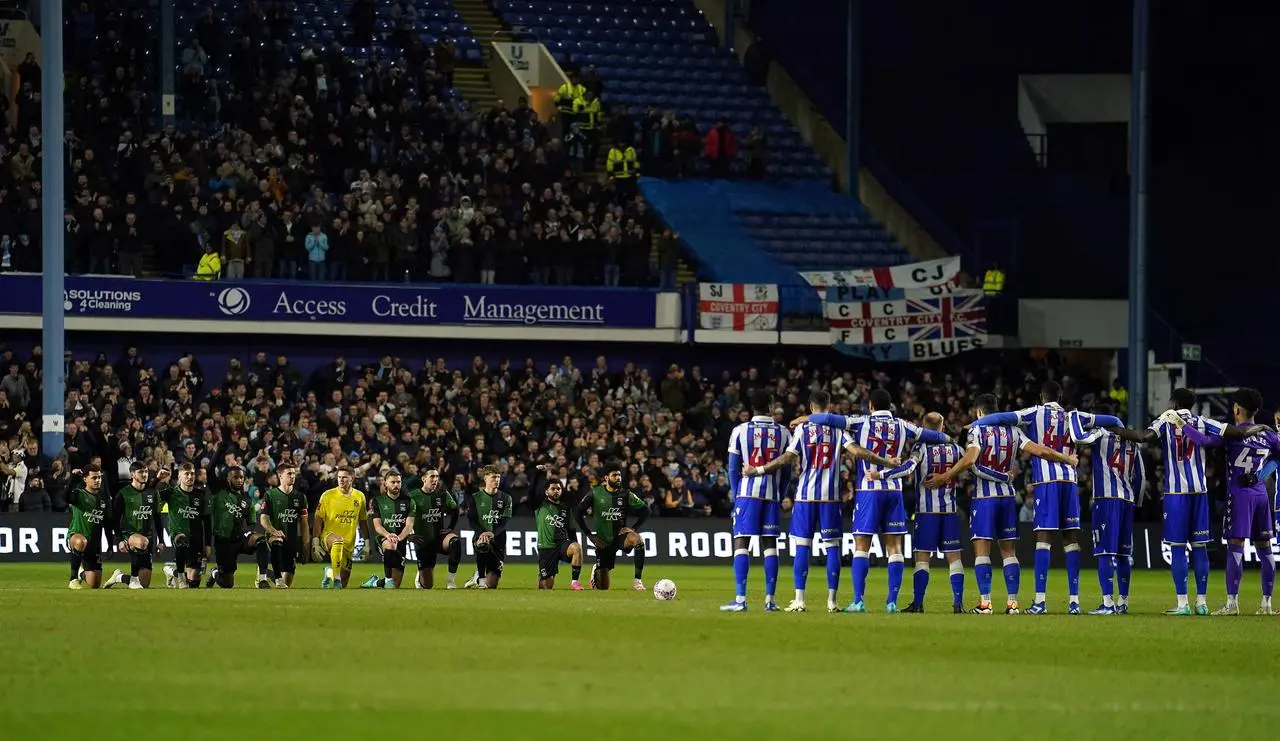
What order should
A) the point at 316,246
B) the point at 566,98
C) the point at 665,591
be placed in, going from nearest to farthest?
the point at 665,591 < the point at 316,246 < the point at 566,98

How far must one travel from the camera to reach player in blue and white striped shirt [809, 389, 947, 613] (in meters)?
22.2

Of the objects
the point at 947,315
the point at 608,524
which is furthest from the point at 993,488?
the point at 947,315

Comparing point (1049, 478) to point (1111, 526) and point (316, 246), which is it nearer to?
point (1111, 526)

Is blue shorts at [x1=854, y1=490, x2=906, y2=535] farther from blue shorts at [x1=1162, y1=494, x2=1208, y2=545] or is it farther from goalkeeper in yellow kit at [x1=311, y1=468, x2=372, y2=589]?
goalkeeper in yellow kit at [x1=311, y1=468, x2=372, y2=589]

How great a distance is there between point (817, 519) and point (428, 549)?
833 centimetres

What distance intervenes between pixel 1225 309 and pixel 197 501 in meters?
28.4

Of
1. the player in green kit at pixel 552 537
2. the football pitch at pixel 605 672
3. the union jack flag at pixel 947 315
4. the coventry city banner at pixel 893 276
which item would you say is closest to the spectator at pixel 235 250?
the coventry city banner at pixel 893 276

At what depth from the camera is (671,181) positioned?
5144 cm

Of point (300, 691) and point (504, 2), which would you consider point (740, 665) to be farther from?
point (504, 2)

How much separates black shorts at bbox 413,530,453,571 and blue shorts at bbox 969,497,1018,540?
9.03 metres

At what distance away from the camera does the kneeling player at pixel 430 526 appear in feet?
96.9

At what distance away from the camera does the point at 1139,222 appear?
138 ft

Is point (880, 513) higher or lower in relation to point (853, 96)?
lower

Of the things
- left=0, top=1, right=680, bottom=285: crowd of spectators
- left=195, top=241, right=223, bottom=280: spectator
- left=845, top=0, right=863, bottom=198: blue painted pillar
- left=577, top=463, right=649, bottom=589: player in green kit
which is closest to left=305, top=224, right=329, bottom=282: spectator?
left=0, top=1, right=680, bottom=285: crowd of spectators
